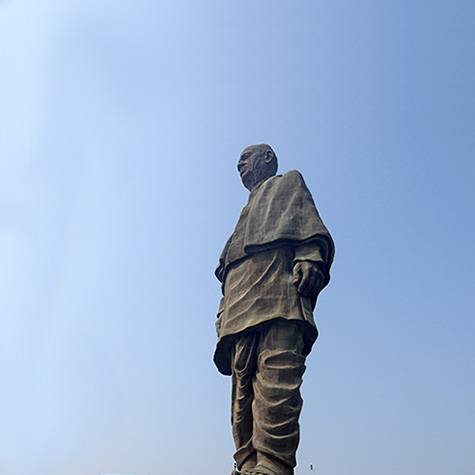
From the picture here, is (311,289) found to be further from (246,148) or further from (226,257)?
(246,148)

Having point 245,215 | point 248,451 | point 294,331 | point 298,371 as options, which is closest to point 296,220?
point 245,215

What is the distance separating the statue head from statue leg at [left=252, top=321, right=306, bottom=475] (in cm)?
212

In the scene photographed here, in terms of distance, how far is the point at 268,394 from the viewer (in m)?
4.99

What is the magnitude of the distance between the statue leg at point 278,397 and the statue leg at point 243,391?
100mm

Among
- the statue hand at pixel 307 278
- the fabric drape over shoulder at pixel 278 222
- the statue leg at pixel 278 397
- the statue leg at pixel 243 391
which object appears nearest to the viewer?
the statue leg at pixel 278 397

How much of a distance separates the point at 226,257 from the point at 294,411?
199 centimetres

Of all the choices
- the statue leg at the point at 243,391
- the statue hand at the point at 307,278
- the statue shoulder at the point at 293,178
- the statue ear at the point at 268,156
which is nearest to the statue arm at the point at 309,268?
the statue hand at the point at 307,278

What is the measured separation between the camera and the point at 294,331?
5.26 m

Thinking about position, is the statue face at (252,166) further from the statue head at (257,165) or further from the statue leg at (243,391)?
the statue leg at (243,391)

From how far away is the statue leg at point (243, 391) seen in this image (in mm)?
5246

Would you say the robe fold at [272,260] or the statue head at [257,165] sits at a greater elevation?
the statue head at [257,165]

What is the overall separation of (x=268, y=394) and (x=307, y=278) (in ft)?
4.01

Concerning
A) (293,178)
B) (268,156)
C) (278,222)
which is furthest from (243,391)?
(268,156)

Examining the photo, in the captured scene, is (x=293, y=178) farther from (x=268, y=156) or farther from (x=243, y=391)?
(x=243, y=391)
